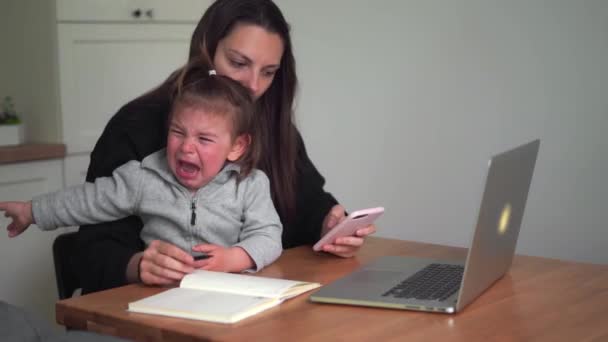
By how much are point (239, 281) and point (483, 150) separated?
1855 mm

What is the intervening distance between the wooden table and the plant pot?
1.57m

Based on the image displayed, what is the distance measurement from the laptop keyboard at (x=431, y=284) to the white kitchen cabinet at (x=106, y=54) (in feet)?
5.59

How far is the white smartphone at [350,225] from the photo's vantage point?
5.34 feet

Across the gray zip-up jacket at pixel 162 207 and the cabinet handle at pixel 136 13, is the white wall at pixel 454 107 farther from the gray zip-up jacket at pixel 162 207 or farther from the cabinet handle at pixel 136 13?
the gray zip-up jacket at pixel 162 207

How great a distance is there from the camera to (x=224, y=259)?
153 cm

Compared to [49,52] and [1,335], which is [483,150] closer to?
[49,52]

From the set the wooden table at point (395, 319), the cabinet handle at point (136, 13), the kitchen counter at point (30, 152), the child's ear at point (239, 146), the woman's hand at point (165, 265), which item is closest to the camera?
the wooden table at point (395, 319)

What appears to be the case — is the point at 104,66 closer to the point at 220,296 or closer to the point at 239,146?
the point at 239,146

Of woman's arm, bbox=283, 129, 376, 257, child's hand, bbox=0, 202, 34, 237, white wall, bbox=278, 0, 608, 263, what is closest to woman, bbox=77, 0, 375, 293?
woman's arm, bbox=283, 129, 376, 257

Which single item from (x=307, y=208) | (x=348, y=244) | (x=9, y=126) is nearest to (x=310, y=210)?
(x=307, y=208)

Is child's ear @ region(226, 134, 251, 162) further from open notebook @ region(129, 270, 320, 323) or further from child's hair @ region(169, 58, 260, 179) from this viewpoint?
open notebook @ region(129, 270, 320, 323)

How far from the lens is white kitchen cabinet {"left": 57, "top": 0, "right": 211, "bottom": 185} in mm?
2916

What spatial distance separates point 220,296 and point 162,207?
350 mm

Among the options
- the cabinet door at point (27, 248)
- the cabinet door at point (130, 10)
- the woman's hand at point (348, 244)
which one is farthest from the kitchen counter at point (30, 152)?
the woman's hand at point (348, 244)
